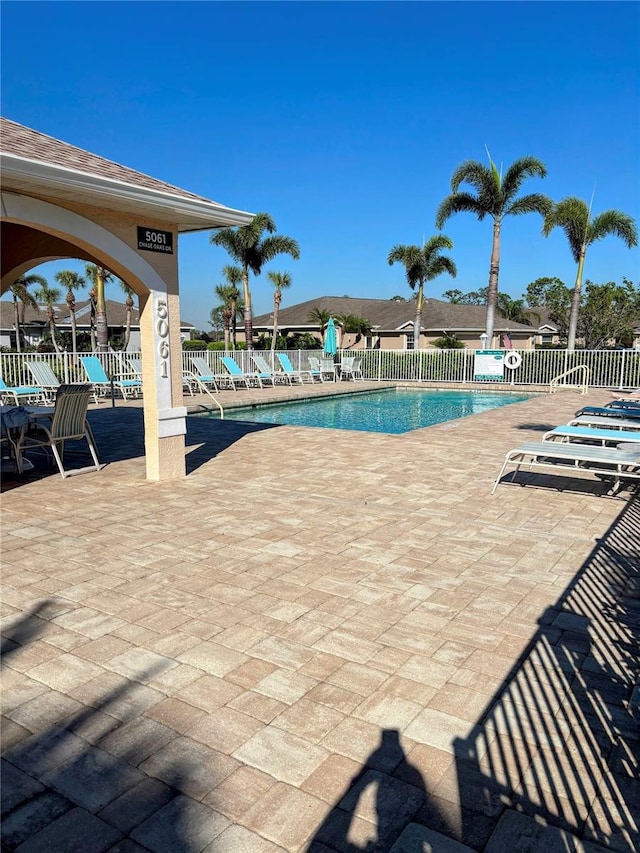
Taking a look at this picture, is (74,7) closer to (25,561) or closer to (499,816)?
(25,561)

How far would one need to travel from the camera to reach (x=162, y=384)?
7.56 metres

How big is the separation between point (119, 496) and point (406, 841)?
536cm

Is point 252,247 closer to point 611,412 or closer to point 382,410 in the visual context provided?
point 382,410

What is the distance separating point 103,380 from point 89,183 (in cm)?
1158

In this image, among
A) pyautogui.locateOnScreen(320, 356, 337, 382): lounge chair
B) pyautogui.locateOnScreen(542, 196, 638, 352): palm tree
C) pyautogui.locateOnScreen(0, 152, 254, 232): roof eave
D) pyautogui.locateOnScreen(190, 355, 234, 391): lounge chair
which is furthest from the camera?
pyautogui.locateOnScreen(542, 196, 638, 352): palm tree

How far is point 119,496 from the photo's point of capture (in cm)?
685

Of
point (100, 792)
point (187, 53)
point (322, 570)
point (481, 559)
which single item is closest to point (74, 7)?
point (187, 53)

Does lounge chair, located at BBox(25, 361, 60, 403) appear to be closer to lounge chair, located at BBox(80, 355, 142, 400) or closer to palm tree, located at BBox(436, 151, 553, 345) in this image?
lounge chair, located at BBox(80, 355, 142, 400)

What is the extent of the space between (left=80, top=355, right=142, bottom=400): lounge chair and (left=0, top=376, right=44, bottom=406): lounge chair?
1.46 m

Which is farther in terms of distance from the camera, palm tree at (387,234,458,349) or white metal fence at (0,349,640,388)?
palm tree at (387,234,458,349)

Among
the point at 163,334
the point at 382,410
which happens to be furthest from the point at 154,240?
the point at 382,410

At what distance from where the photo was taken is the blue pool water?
15.6 m

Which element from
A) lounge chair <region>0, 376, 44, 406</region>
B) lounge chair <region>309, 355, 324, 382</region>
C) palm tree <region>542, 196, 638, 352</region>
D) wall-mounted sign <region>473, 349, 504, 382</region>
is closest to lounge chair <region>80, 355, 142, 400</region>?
lounge chair <region>0, 376, 44, 406</region>

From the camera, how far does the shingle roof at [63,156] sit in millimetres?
6016
